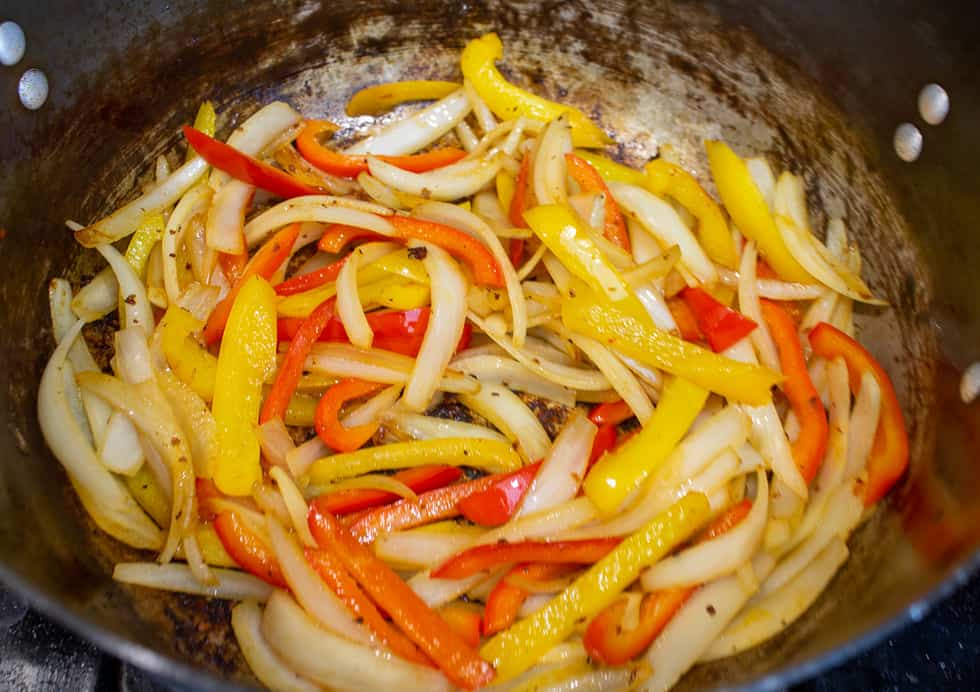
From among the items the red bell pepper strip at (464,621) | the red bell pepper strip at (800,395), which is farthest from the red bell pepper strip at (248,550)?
the red bell pepper strip at (800,395)

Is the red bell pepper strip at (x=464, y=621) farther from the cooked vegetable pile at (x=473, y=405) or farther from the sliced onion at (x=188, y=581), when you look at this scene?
the sliced onion at (x=188, y=581)

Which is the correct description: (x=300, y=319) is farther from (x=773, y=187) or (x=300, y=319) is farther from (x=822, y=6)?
(x=822, y=6)

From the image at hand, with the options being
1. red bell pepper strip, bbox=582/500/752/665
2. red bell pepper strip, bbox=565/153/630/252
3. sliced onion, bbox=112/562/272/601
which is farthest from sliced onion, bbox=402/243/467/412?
red bell pepper strip, bbox=582/500/752/665

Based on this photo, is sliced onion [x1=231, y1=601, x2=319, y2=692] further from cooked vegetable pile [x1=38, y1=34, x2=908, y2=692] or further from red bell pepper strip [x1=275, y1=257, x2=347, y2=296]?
red bell pepper strip [x1=275, y1=257, x2=347, y2=296]

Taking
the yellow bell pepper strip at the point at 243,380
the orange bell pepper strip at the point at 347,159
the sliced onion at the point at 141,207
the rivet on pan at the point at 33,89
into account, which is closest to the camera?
the yellow bell pepper strip at the point at 243,380

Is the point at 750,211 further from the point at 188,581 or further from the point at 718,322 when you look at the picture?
the point at 188,581

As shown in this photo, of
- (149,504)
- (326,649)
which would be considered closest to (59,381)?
(149,504)

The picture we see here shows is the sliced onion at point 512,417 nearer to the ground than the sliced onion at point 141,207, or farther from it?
farther from it

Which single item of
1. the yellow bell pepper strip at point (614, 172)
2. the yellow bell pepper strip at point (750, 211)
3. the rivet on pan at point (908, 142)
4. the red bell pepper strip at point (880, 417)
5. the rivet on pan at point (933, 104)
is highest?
the rivet on pan at point (933, 104)
